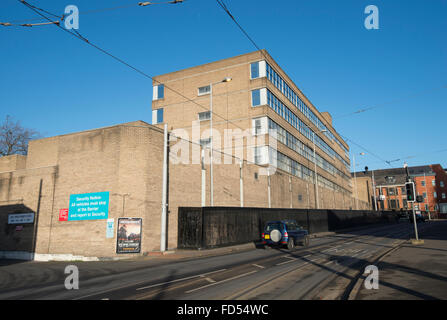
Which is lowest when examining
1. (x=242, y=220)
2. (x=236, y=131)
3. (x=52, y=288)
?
(x=52, y=288)

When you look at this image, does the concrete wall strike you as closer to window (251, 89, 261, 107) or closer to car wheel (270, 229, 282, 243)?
car wheel (270, 229, 282, 243)

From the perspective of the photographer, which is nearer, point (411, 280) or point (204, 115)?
point (411, 280)

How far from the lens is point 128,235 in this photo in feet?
61.1

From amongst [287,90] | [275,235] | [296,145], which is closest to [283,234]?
[275,235]

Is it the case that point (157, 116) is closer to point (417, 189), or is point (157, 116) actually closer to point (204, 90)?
point (204, 90)

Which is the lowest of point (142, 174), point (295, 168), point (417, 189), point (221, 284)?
point (221, 284)

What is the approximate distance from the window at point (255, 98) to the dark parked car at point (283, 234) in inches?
796

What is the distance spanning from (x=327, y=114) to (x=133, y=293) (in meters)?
67.3

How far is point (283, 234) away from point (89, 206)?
1252 cm

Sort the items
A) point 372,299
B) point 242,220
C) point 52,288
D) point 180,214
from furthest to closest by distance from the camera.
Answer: point 242,220 < point 180,214 < point 52,288 < point 372,299
